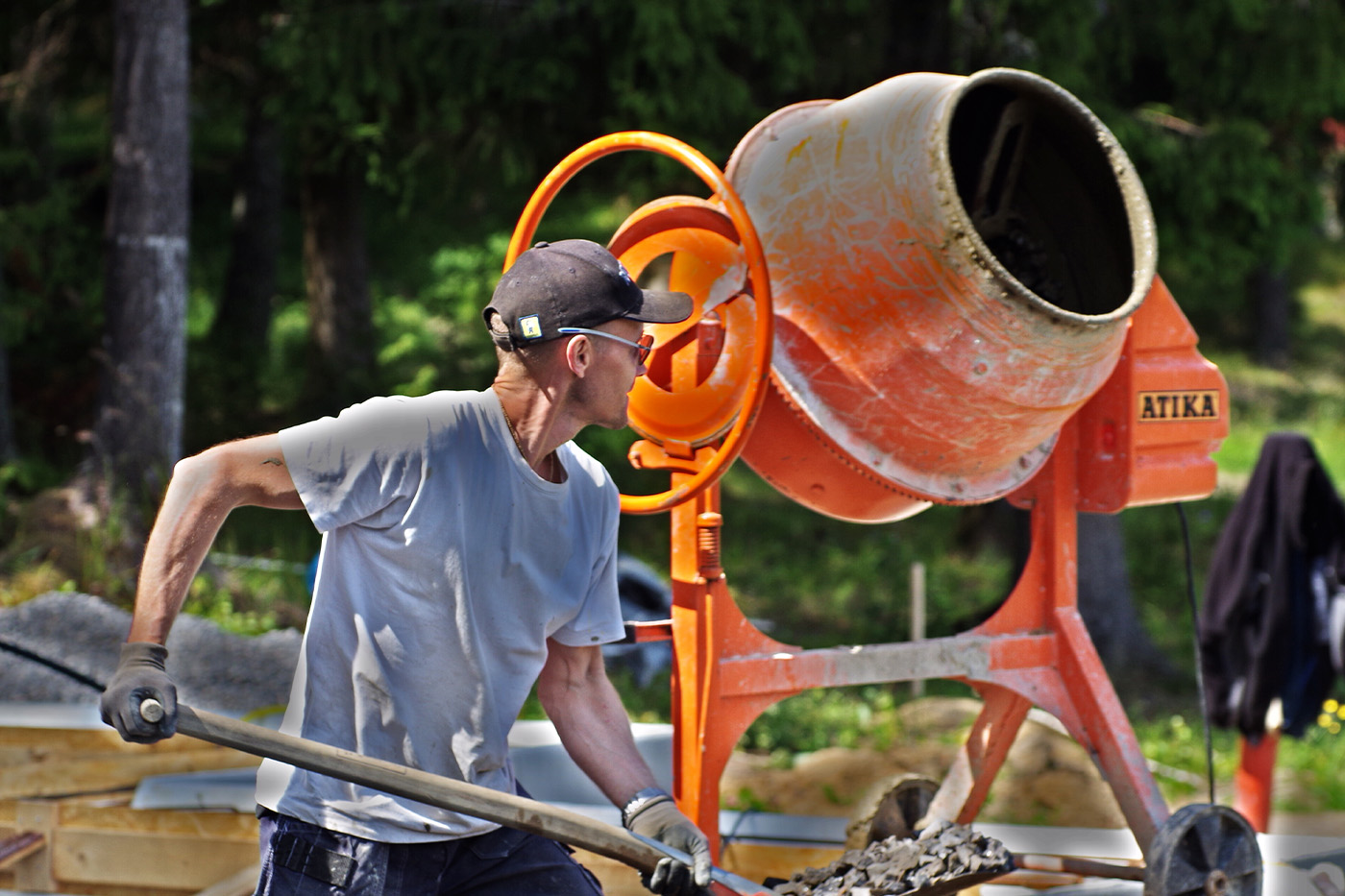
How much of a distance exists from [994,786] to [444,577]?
4020 mm

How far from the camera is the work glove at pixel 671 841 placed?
2.27 meters

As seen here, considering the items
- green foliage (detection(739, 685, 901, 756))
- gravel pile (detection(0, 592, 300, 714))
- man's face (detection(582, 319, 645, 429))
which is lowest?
green foliage (detection(739, 685, 901, 756))

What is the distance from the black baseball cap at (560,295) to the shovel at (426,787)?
2.32ft

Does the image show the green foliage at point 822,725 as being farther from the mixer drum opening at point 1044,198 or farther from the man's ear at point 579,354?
the man's ear at point 579,354

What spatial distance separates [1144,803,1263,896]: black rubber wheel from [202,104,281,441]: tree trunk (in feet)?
29.7

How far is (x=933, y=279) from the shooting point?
2785 mm

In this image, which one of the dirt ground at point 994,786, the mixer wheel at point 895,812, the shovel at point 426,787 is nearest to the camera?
the shovel at point 426,787

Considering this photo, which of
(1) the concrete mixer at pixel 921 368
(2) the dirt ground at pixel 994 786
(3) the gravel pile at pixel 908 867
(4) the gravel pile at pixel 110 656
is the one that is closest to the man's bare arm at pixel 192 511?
(1) the concrete mixer at pixel 921 368

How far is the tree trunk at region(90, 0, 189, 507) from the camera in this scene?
719 cm

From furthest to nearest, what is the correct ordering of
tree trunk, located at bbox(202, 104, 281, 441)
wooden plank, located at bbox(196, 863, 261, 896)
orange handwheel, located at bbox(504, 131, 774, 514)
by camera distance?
1. tree trunk, located at bbox(202, 104, 281, 441)
2. wooden plank, located at bbox(196, 863, 261, 896)
3. orange handwheel, located at bbox(504, 131, 774, 514)

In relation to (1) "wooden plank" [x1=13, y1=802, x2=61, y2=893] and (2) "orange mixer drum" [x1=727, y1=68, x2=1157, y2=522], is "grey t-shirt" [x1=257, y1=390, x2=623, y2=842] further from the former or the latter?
(1) "wooden plank" [x1=13, y1=802, x2=61, y2=893]

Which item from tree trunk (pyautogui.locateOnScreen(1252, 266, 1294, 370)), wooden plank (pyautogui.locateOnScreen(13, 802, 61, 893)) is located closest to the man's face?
wooden plank (pyautogui.locateOnScreen(13, 802, 61, 893))

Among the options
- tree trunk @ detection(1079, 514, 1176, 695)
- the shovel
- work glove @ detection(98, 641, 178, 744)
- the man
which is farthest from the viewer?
tree trunk @ detection(1079, 514, 1176, 695)

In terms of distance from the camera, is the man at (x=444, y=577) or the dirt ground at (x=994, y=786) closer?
the man at (x=444, y=577)
